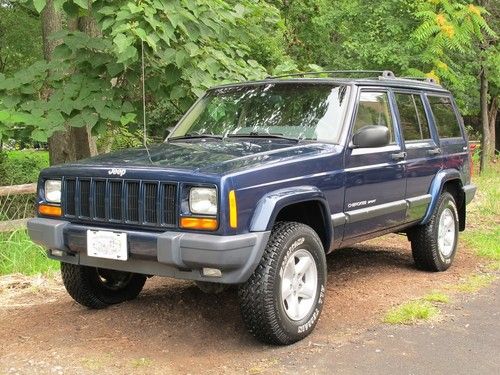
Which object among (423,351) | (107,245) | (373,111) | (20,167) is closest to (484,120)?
(20,167)

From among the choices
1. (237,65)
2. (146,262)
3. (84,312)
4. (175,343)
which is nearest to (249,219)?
(146,262)

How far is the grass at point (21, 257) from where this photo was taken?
251 inches

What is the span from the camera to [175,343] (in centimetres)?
421

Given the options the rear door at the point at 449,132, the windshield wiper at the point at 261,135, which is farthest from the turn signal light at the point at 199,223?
the rear door at the point at 449,132

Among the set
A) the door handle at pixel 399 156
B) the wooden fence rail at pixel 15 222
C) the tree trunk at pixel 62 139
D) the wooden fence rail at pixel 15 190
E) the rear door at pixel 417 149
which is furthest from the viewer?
the tree trunk at pixel 62 139

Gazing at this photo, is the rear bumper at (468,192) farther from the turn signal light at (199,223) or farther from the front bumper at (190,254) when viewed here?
the turn signal light at (199,223)

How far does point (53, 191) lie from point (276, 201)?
1.68m

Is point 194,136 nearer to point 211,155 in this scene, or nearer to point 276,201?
point 211,155

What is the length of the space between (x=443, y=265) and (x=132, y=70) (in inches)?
153

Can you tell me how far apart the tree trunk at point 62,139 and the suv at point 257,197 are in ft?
14.2

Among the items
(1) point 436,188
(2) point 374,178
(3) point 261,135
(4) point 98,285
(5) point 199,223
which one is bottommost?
(4) point 98,285

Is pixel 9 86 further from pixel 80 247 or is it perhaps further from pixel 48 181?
pixel 80 247

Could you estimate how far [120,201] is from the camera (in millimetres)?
4055

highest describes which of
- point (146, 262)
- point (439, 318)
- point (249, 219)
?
point (249, 219)
